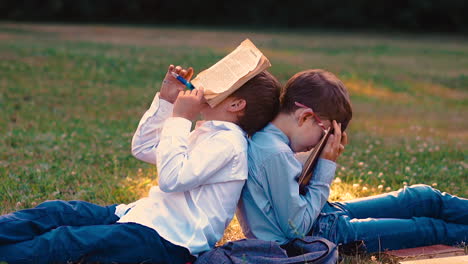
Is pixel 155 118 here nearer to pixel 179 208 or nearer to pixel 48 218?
pixel 179 208

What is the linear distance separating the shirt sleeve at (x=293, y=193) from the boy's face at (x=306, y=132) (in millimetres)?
134

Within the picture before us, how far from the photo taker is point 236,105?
3.05 metres

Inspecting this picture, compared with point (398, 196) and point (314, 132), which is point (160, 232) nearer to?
point (314, 132)

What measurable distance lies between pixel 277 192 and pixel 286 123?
1.17ft

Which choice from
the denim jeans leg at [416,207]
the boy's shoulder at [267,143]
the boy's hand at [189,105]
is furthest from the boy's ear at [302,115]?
the denim jeans leg at [416,207]

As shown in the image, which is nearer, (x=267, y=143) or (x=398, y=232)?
(x=267, y=143)

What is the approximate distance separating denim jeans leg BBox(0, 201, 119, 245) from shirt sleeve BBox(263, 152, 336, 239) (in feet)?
2.92

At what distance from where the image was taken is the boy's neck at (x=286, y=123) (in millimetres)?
3133

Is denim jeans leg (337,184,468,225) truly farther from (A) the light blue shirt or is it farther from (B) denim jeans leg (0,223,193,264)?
(B) denim jeans leg (0,223,193,264)

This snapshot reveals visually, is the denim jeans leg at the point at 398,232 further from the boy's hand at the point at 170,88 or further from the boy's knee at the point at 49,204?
the boy's knee at the point at 49,204

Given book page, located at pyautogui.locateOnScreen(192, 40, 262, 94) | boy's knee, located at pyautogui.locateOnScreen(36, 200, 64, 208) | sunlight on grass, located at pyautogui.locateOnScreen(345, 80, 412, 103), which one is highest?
book page, located at pyautogui.locateOnScreen(192, 40, 262, 94)

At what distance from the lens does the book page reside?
9.78 ft

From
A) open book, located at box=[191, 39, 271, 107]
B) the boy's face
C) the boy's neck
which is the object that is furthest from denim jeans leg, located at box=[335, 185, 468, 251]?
open book, located at box=[191, 39, 271, 107]

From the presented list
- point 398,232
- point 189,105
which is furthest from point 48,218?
point 398,232
